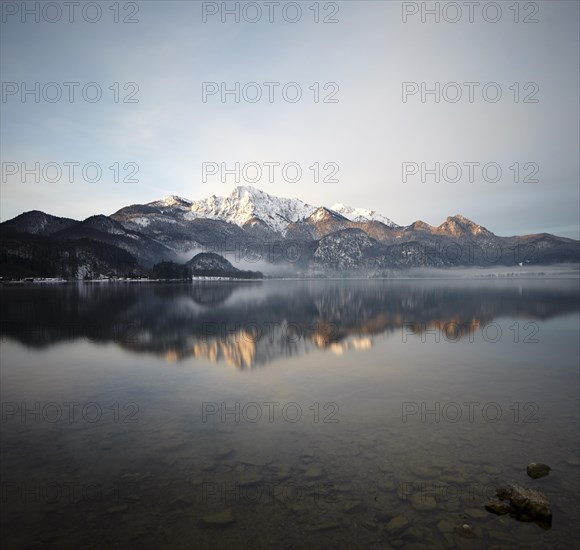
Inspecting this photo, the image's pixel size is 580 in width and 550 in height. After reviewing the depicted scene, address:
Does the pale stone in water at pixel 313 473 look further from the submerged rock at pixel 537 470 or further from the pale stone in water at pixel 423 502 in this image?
the submerged rock at pixel 537 470

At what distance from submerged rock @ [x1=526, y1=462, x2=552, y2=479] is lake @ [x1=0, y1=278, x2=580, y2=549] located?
0.97 feet

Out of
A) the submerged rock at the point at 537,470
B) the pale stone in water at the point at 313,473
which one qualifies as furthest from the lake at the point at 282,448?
the submerged rock at the point at 537,470

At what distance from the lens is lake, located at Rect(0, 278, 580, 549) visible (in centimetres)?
1273

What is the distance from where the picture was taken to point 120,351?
42906 mm

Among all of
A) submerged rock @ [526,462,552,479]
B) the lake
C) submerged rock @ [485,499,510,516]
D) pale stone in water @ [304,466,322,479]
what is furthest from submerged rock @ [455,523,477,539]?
pale stone in water @ [304,466,322,479]

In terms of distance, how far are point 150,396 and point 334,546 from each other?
18.8m

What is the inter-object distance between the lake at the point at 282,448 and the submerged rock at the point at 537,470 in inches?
11.6

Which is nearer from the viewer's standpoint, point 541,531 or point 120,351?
point 541,531

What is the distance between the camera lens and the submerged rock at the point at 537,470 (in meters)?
15.9

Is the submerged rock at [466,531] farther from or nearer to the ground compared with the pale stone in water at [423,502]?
nearer to the ground

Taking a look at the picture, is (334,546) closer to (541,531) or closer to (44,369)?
(541,531)

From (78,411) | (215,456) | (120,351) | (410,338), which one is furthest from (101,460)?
(410,338)

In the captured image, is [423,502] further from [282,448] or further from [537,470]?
[282,448]

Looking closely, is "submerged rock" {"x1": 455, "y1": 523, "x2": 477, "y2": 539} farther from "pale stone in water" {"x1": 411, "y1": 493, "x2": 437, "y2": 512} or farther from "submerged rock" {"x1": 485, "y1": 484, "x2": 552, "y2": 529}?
"submerged rock" {"x1": 485, "y1": 484, "x2": 552, "y2": 529}
